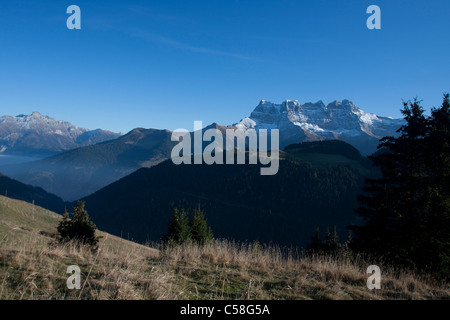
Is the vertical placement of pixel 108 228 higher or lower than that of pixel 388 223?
lower

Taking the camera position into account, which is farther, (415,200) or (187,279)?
(415,200)

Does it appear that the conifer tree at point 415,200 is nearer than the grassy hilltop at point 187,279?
No

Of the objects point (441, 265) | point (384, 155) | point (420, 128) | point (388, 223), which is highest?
point (420, 128)

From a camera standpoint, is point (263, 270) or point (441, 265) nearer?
point (263, 270)

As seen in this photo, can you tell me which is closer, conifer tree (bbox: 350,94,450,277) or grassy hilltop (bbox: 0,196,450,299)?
grassy hilltop (bbox: 0,196,450,299)

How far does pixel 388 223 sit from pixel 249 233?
160440 millimetres

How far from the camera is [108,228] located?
196750 mm

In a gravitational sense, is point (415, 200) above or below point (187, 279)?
above

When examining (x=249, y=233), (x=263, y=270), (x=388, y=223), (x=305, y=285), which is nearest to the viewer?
(x=305, y=285)
